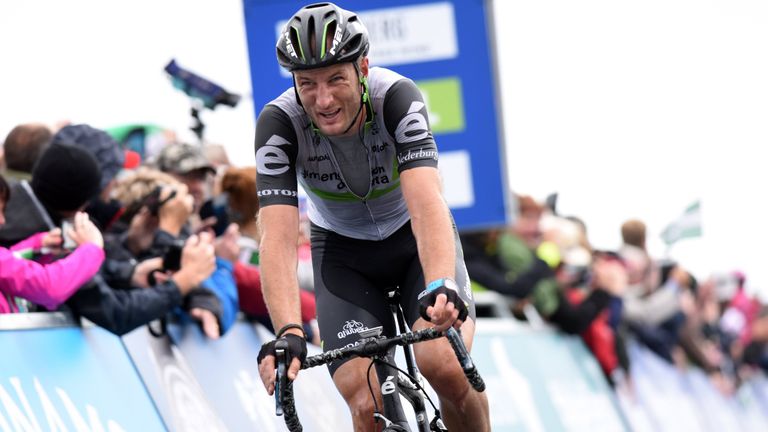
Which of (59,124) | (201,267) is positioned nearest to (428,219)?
(201,267)

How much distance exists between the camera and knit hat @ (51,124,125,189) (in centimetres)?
800

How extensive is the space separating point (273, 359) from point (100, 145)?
3224 mm

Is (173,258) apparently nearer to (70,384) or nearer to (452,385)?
(70,384)

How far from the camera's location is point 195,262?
26.2 ft

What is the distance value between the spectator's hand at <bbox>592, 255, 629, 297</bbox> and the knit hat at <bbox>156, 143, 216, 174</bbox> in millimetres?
5768

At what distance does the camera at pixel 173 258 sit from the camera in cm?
808

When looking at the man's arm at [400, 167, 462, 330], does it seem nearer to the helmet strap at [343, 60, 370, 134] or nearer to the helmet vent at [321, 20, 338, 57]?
the helmet strap at [343, 60, 370, 134]

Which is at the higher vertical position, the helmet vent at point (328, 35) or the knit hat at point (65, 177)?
the helmet vent at point (328, 35)

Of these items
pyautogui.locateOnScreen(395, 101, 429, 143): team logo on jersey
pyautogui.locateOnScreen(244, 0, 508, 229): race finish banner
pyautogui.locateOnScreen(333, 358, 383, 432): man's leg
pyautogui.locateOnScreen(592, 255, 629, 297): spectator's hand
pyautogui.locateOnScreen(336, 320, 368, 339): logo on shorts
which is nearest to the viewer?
pyautogui.locateOnScreen(333, 358, 383, 432): man's leg

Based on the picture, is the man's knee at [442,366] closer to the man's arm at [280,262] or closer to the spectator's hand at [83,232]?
the man's arm at [280,262]

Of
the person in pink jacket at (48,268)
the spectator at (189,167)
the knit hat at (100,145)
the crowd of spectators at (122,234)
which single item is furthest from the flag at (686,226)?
the person in pink jacket at (48,268)

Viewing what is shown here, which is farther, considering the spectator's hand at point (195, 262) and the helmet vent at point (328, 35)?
the spectator's hand at point (195, 262)

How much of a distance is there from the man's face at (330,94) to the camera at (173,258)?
2.45 meters

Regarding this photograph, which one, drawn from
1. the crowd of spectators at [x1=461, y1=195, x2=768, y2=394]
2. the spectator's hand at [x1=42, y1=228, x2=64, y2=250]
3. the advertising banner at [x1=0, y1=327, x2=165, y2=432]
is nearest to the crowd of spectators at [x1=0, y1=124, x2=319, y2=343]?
the spectator's hand at [x1=42, y1=228, x2=64, y2=250]
